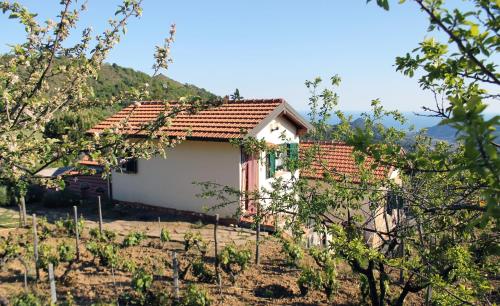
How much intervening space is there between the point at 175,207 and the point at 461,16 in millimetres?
11573

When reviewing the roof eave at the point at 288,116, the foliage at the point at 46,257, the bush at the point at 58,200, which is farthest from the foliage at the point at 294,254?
the bush at the point at 58,200

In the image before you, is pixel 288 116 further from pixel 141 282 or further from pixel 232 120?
pixel 141 282

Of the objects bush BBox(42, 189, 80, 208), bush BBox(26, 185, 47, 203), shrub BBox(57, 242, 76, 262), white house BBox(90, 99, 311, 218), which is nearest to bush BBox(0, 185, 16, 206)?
bush BBox(26, 185, 47, 203)

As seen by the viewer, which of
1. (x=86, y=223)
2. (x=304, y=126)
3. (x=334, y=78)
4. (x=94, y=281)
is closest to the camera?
(x=334, y=78)

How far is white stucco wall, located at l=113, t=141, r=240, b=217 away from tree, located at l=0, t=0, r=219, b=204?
23.2ft

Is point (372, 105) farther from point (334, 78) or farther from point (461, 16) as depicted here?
point (461, 16)

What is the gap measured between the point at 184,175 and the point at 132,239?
3331 millimetres

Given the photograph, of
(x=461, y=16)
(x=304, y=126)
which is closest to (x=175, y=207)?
(x=304, y=126)

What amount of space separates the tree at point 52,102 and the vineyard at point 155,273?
9.83 ft

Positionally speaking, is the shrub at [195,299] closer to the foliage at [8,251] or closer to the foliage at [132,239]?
the foliage at [132,239]

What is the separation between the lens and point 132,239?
9695 millimetres

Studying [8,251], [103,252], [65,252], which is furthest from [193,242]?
[8,251]

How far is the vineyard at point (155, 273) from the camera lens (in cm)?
697

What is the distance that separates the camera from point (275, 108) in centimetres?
1270
